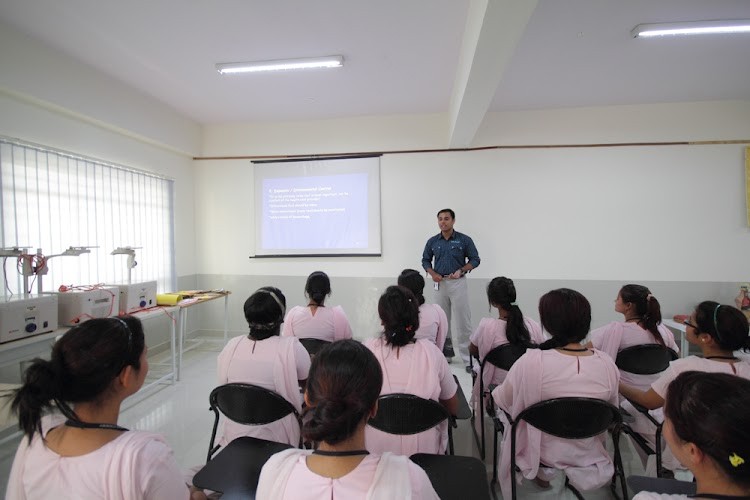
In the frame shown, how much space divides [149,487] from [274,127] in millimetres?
4646

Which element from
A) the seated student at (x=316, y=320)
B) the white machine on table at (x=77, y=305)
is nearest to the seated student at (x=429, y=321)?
the seated student at (x=316, y=320)

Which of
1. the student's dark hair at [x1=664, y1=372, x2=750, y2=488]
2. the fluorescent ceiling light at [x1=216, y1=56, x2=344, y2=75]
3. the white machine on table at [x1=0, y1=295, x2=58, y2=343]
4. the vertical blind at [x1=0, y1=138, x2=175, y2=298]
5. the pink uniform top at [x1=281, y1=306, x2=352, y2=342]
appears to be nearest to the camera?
the student's dark hair at [x1=664, y1=372, x2=750, y2=488]

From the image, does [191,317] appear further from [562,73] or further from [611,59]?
[611,59]

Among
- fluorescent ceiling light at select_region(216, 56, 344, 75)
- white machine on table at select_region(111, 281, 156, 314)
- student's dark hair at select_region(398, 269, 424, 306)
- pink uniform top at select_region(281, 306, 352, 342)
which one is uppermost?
fluorescent ceiling light at select_region(216, 56, 344, 75)

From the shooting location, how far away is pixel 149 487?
2.63ft

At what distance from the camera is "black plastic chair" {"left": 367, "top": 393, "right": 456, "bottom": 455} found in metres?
1.28

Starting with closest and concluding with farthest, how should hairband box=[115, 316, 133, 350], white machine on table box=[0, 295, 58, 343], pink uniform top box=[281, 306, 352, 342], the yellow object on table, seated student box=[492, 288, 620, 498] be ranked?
hairband box=[115, 316, 133, 350]
seated student box=[492, 288, 620, 498]
white machine on table box=[0, 295, 58, 343]
pink uniform top box=[281, 306, 352, 342]
the yellow object on table

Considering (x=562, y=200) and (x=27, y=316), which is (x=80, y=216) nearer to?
(x=27, y=316)

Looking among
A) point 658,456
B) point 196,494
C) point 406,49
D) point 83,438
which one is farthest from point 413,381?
point 406,49

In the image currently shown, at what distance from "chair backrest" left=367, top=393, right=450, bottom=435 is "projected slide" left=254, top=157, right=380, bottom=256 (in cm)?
331

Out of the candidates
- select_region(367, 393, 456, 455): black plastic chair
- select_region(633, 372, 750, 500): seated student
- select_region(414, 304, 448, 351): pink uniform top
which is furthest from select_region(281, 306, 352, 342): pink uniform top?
select_region(633, 372, 750, 500): seated student

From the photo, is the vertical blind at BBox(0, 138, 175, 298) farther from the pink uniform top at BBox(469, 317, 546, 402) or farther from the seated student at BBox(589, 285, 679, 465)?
the seated student at BBox(589, 285, 679, 465)

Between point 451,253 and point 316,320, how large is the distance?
2.15m

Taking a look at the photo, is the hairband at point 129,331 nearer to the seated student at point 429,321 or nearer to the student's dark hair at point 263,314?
the student's dark hair at point 263,314
